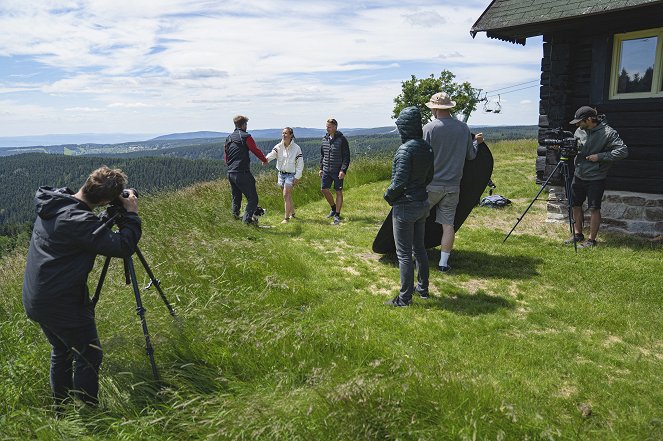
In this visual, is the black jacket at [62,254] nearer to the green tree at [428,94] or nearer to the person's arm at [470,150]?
the person's arm at [470,150]

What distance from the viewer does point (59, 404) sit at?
3508 millimetres

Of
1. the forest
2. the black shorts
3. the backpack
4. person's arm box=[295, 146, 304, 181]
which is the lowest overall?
the forest

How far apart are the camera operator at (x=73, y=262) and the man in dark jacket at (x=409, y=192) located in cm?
275

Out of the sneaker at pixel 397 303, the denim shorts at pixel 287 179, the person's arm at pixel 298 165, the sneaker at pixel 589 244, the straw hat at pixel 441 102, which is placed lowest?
the sneaker at pixel 589 244

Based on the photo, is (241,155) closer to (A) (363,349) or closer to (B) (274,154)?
(B) (274,154)

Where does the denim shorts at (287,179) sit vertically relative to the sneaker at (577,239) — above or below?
above

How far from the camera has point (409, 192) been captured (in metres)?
5.11

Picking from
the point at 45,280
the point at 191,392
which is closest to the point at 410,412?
the point at 191,392

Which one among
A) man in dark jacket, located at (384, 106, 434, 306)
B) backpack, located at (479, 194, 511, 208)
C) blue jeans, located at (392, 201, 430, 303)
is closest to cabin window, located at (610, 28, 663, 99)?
backpack, located at (479, 194, 511, 208)

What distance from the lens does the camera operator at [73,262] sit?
314cm

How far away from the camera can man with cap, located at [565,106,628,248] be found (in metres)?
6.98

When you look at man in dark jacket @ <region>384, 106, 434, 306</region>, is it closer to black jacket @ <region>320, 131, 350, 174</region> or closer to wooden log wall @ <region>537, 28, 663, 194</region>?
black jacket @ <region>320, 131, 350, 174</region>

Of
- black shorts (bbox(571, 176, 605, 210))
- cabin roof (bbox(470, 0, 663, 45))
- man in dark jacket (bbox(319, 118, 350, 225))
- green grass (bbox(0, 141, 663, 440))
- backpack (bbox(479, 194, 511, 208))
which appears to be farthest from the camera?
backpack (bbox(479, 194, 511, 208))

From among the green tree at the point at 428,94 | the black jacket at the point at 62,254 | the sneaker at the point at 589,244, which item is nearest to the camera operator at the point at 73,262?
the black jacket at the point at 62,254
